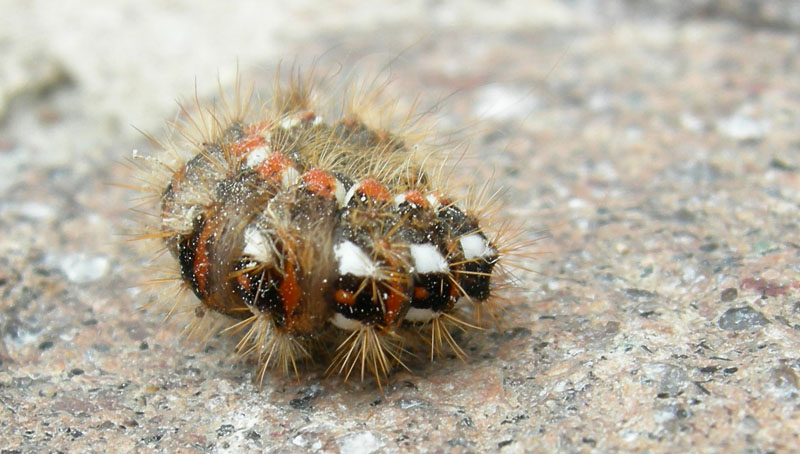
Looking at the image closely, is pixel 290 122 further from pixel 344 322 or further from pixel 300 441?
pixel 300 441

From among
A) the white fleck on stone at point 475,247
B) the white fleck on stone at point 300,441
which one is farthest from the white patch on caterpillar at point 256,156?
the white fleck on stone at point 300,441

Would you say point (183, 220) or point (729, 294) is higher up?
point (183, 220)

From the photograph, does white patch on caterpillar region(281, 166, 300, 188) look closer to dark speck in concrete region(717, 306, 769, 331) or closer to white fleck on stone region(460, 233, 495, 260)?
white fleck on stone region(460, 233, 495, 260)

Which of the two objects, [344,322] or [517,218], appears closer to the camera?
[344,322]

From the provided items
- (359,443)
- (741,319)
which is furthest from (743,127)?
(359,443)

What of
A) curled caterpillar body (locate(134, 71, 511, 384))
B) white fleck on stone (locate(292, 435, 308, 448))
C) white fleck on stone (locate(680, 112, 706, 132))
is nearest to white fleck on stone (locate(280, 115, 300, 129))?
curled caterpillar body (locate(134, 71, 511, 384))

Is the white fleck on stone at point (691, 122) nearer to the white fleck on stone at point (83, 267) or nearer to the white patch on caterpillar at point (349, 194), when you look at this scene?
the white patch on caterpillar at point (349, 194)
